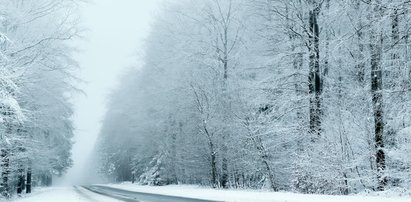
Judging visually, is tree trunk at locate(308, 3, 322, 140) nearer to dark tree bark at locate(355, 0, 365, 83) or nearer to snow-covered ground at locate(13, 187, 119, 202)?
dark tree bark at locate(355, 0, 365, 83)

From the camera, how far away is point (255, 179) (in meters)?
24.3

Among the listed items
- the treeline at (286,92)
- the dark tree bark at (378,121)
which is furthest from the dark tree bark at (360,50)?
the dark tree bark at (378,121)

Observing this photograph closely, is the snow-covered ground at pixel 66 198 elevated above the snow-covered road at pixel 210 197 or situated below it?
below

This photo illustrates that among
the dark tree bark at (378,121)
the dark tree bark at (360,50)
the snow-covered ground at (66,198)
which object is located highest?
the dark tree bark at (360,50)

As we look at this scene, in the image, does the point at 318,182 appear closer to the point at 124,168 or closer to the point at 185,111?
the point at 185,111

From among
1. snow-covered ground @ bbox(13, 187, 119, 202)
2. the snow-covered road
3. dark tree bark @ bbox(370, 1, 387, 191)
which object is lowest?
snow-covered ground @ bbox(13, 187, 119, 202)

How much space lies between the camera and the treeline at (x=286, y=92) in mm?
13211

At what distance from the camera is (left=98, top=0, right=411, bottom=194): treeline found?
43.3 ft

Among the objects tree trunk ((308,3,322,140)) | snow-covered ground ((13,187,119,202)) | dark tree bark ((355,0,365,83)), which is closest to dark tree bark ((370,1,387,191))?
dark tree bark ((355,0,365,83))

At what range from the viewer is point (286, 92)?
18.8 metres

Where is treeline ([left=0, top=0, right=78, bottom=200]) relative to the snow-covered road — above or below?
above

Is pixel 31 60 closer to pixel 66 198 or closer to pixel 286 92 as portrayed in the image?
pixel 66 198

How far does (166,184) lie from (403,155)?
27928 millimetres

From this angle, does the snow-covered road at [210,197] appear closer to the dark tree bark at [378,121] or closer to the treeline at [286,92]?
the treeline at [286,92]
